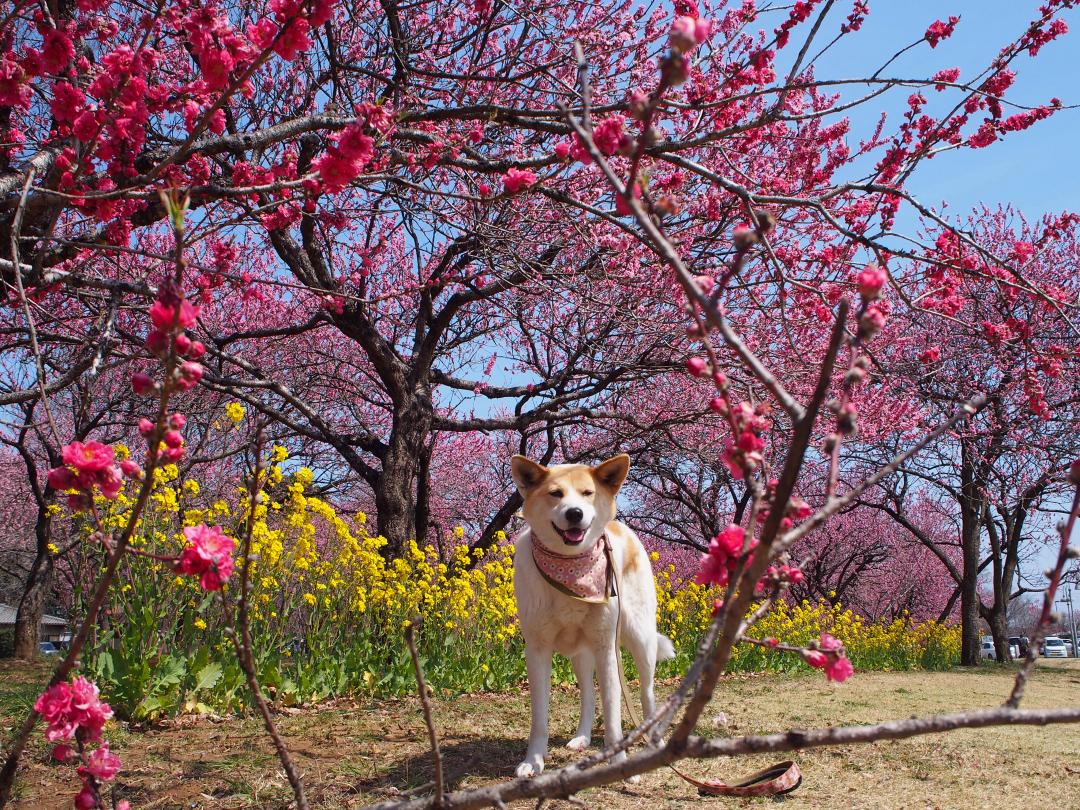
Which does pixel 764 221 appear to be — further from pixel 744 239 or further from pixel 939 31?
pixel 939 31

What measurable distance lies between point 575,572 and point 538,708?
64 centimetres

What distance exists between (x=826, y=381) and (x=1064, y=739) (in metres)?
5.27

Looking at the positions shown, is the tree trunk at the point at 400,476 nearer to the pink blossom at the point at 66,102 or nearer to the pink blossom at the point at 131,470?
the pink blossom at the point at 66,102

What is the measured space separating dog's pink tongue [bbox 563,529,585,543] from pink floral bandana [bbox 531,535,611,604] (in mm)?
104

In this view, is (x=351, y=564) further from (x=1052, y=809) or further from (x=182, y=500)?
(x=1052, y=809)

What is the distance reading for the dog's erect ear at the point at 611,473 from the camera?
363cm

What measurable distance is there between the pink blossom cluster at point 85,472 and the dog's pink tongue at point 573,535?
215 cm

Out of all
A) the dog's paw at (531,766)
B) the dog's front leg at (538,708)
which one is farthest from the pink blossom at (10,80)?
the dog's paw at (531,766)

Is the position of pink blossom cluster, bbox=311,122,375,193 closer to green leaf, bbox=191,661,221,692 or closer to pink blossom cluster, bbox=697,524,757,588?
pink blossom cluster, bbox=697,524,757,588

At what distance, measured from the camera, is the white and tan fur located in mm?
3441

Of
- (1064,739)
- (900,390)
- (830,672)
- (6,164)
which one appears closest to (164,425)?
(830,672)

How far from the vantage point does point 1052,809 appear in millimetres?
3135

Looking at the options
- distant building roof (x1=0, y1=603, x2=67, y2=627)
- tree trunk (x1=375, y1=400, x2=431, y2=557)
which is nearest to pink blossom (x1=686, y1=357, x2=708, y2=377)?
tree trunk (x1=375, y1=400, x2=431, y2=557)

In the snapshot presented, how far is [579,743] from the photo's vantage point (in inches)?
158
